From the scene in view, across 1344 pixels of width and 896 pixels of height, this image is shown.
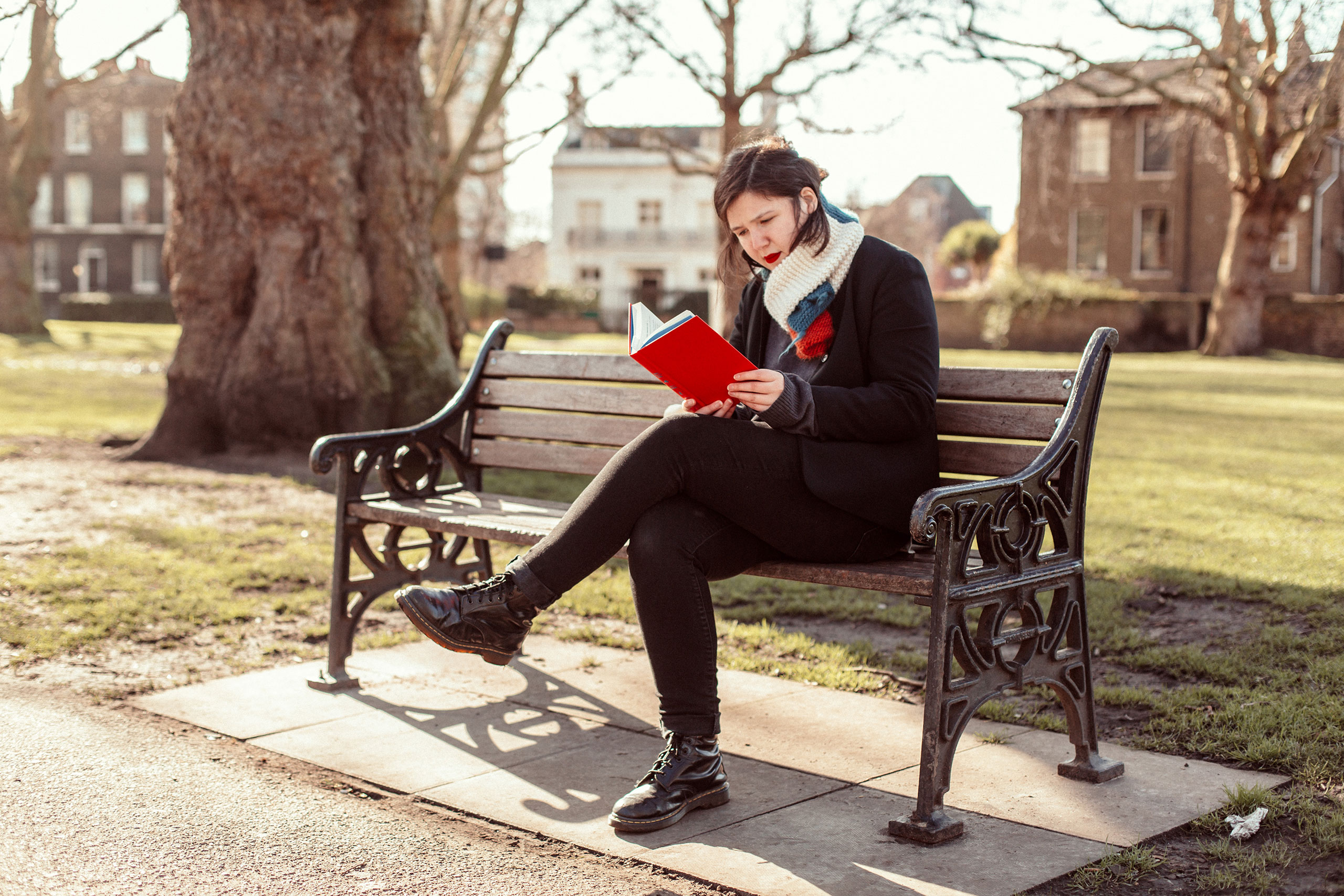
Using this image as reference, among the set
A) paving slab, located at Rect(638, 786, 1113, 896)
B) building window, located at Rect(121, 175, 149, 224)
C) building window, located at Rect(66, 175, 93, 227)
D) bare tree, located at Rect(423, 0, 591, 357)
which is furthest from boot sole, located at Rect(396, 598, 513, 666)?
building window, located at Rect(66, 175, 93, 227)

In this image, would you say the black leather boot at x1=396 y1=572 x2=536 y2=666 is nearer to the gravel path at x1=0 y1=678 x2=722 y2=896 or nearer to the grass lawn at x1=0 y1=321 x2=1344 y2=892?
the gravel path at x1=0 y1=678 x2=722 y2=896

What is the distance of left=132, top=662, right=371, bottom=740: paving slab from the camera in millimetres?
3725

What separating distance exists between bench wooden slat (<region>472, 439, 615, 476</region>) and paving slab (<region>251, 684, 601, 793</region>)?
0.80 metres

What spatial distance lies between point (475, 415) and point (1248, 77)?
21634 mm

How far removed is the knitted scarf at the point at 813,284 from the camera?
10.6 feet

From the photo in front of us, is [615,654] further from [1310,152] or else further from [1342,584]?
[1310,152]

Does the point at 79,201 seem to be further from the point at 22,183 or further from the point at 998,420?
the point at 998,420

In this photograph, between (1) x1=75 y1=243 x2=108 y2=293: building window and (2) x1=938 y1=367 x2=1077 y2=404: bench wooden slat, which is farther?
(1) x1=75 y1=243 x2=108 y2=293: building window

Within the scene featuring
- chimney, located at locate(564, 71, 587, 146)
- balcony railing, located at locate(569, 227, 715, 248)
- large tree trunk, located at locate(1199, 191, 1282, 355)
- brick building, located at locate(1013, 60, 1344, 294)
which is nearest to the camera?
chimney, located at locate(564, 71, 587, 146)

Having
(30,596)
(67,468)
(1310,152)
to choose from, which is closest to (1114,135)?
(1310,152)

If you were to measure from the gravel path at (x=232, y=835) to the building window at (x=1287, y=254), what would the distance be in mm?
40830

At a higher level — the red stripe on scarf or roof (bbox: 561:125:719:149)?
roof (bbox: 561:125:719:149)

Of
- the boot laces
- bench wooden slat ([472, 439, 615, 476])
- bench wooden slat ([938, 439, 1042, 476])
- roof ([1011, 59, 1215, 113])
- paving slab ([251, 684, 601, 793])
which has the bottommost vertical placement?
paving slab ([251, 684, 601, 793])

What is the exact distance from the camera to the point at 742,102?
1964cm
